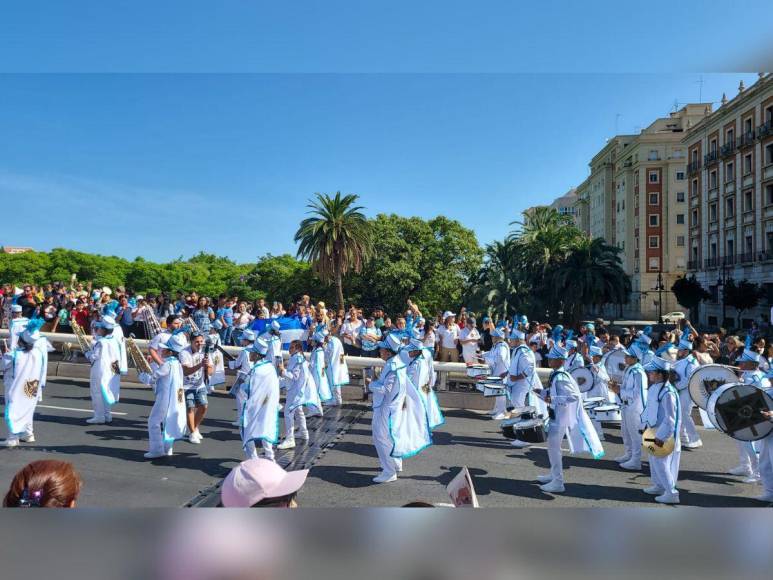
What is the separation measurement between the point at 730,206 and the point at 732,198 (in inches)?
29.8

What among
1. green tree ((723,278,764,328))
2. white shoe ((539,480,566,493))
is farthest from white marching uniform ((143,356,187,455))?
green tree ((723,278,764,328))

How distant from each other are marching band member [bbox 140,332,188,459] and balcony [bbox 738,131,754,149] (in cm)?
4193

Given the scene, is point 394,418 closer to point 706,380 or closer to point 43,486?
point 706,380

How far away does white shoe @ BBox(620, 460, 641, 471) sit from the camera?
7.82 metres

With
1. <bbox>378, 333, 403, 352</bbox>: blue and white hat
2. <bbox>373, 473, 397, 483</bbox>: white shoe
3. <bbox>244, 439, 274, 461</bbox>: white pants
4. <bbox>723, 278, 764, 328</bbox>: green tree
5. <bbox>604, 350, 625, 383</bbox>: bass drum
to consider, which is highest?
<bbox>723, 278, 764, 328</bbox>: green tree

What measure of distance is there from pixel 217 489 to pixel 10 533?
547 cm

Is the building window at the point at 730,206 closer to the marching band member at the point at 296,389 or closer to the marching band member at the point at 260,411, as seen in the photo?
the marching band member at the point at 296,389

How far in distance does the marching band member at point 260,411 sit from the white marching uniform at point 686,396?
6173 millimetres

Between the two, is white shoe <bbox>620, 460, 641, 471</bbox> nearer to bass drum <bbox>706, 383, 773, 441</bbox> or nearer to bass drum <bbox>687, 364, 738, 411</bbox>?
bass drum <bbox>687, 364, 738, 411</bbox>

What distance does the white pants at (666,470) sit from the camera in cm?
642

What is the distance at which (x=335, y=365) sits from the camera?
36.7 feet

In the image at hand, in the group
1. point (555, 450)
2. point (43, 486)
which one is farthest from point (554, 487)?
point (43, 486)

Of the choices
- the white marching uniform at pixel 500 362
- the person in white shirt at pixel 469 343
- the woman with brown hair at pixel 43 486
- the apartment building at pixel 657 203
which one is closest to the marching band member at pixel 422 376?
the white marching uniform at pixel 500 362

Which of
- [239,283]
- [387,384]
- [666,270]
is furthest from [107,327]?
[666,270]
